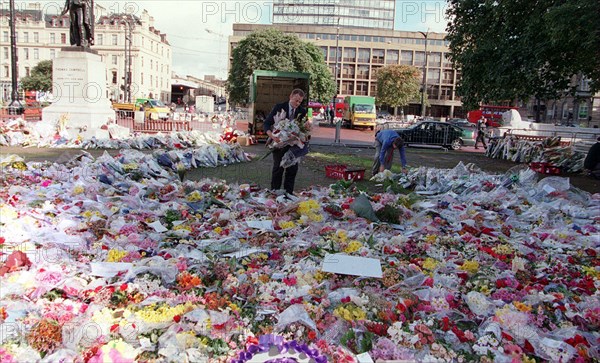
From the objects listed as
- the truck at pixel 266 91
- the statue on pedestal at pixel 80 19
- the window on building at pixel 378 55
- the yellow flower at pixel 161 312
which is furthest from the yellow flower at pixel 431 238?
the window on building at pixel 378 55

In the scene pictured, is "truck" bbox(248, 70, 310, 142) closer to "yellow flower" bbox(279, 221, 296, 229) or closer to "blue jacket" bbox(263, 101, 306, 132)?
"blue jacket" bbox(263, 101, 306, 132)

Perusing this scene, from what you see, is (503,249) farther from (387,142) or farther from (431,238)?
Answer: (387,142)

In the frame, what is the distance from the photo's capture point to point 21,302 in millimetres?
3439

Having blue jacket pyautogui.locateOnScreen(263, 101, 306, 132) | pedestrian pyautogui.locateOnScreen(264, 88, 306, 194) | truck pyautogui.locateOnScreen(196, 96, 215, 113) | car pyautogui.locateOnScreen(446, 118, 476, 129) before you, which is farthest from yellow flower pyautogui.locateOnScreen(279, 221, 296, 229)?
truck pyautogui.locateOnScreen(196, 96, 215, 113)

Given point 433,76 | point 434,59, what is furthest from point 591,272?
Result: point 434,59

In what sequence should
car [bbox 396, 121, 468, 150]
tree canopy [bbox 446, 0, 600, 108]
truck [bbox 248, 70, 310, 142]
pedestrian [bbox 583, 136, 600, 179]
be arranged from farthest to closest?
car [bbox 396, 121, 468, 150]
truck [bbox 248, 70, 310, 142]
pedestrian [bbox 583, 136, 600, 179]
tree canopy [bbox 446, 0, 600, 108]

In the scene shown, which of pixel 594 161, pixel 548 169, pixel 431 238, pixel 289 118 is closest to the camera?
pixel 431 238

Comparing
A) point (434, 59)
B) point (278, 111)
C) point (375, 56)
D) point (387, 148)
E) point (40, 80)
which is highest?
point (375, 56)

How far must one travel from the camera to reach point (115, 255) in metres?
4.38

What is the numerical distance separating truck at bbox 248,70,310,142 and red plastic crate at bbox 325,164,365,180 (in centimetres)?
872

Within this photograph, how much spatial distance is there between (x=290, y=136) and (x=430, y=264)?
10.7ft

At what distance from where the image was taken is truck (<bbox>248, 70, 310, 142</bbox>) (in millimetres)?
18922

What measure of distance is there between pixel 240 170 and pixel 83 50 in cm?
863

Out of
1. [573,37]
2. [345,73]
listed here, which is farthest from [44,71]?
[573,37]
